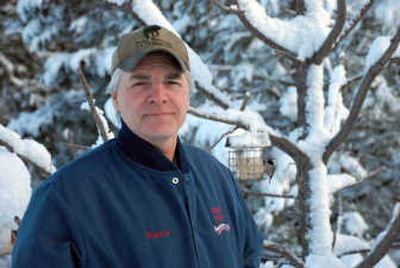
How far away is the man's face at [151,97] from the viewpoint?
1773mm

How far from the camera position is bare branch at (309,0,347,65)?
10.8 ft

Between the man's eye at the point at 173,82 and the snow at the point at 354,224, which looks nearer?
the man's eye at the point at 173,82

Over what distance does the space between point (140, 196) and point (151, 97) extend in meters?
0.28

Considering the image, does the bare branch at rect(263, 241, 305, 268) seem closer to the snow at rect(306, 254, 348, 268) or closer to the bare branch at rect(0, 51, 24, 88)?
the snow at rect(306, 254, 348, 268)

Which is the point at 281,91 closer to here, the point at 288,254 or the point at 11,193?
the point at 288,254

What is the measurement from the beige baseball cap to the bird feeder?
5.61 feet

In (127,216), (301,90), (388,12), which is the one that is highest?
(388,12)

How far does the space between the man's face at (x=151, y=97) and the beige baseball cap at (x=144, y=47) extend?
2cm

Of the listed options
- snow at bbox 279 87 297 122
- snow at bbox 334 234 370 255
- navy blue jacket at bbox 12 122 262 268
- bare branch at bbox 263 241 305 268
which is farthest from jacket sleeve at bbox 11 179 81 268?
snow at bbox 279 87 297 122

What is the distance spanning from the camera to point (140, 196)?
1.71 metres

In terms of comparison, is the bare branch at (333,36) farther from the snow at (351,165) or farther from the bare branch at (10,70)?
the bare branch at (10,70)

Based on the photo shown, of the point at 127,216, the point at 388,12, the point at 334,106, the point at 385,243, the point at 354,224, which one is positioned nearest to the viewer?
the point at 127,216

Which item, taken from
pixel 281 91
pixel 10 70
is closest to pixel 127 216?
pixel 281 91

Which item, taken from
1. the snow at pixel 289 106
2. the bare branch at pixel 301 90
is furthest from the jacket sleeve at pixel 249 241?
the snow at pixel 289 106
